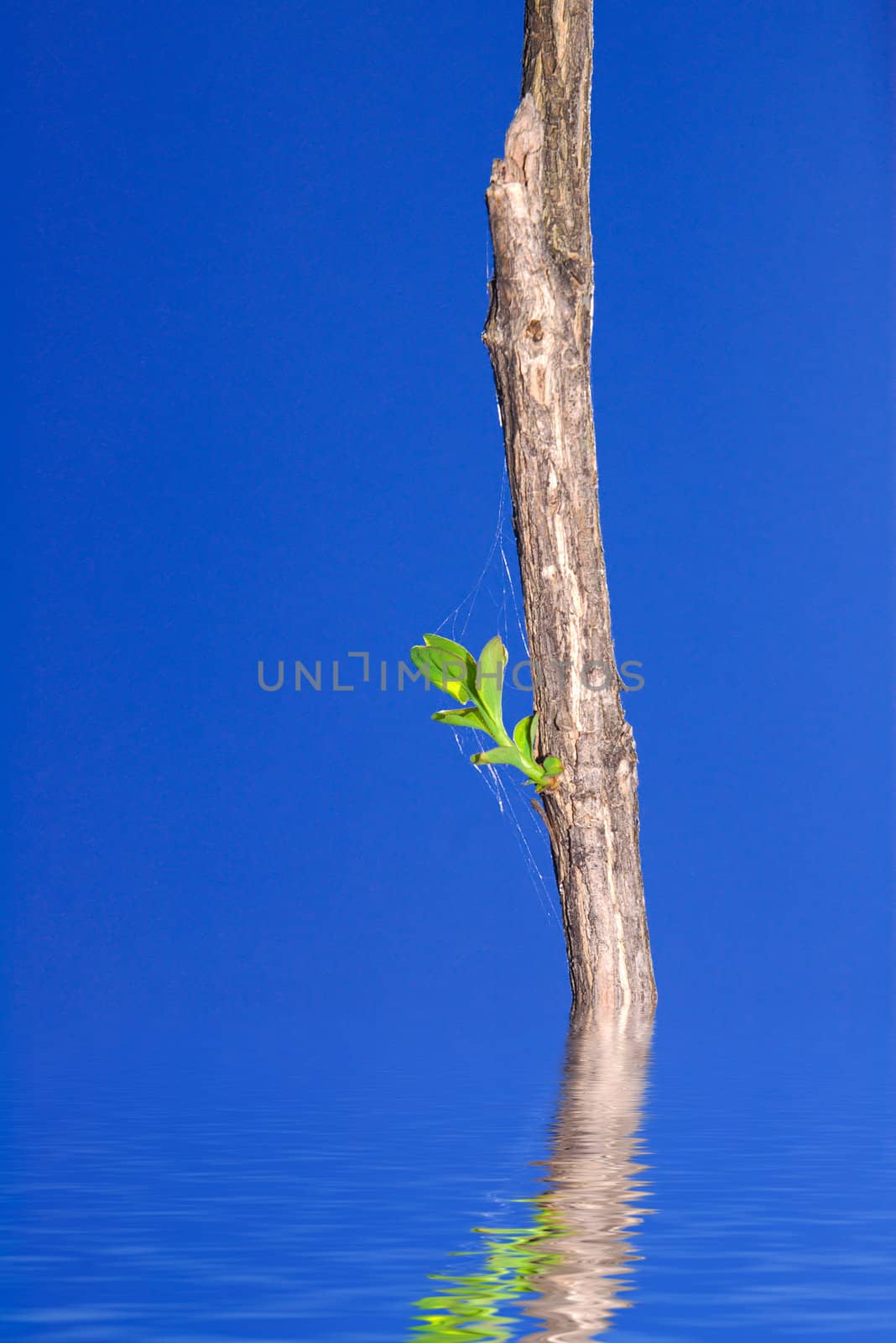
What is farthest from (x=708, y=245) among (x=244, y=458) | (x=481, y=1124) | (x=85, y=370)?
(x=481, y=1124)

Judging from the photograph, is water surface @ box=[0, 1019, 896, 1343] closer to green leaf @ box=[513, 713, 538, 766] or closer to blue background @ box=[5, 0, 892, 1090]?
green leaf @ box=[513, 713, 538, 766]

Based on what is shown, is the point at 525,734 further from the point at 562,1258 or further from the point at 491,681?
the point at 562,1258

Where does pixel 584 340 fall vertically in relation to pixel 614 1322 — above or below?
above

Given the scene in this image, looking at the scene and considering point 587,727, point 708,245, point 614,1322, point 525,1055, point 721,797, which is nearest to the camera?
point 614,1322

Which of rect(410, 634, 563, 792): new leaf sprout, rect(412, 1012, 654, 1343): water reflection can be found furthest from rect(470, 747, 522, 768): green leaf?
rect(412, 1012, 654, 1343): water reflection

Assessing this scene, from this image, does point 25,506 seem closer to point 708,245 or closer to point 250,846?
point 250,846
